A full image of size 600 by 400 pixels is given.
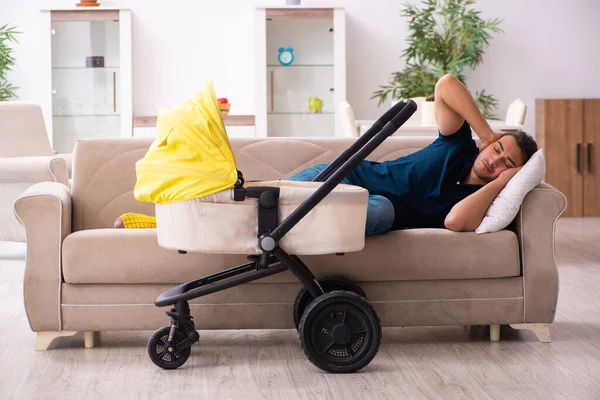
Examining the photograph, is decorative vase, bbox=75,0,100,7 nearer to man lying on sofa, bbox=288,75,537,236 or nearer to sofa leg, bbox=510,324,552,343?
man lying on sofa, bbox=288,75,537,236

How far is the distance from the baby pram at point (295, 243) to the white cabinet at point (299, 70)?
4.12 m

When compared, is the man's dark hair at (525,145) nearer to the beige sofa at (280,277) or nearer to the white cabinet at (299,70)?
the beige sofa at (280,277)

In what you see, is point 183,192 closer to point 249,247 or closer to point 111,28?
point 249,247

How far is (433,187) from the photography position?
124 inches

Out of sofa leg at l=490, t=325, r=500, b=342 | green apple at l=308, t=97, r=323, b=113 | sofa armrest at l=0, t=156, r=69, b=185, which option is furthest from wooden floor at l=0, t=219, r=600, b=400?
green apple at l=308, t=97, r=323, b=113

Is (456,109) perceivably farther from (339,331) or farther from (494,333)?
(339,331)

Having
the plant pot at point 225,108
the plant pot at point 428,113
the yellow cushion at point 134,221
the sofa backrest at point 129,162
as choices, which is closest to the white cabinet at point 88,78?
the plant pot at point 225,108

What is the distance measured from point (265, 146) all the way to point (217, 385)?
119cm

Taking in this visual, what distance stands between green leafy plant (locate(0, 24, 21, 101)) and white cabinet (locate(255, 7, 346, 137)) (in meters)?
1.94

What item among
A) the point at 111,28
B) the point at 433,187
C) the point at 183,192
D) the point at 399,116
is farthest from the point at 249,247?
the point at 111,28

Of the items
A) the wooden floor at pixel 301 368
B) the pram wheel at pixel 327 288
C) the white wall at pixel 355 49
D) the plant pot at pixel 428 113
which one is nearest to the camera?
the wooden floor at pixel 301 368

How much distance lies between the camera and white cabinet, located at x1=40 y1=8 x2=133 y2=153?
6738 millimetres

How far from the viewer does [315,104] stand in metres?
6.83

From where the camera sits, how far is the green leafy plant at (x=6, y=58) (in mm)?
6766
